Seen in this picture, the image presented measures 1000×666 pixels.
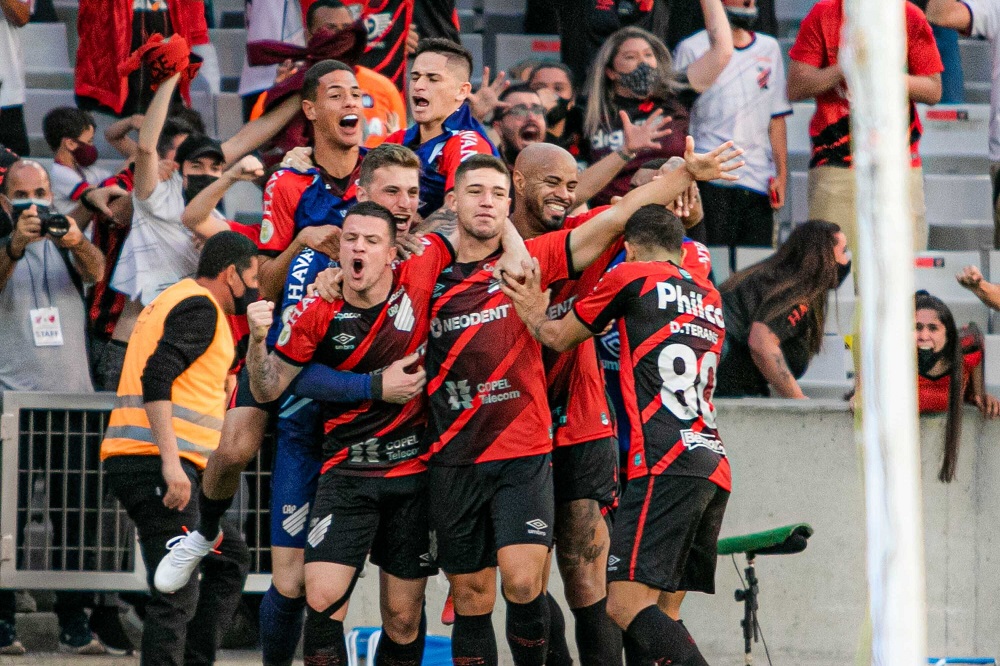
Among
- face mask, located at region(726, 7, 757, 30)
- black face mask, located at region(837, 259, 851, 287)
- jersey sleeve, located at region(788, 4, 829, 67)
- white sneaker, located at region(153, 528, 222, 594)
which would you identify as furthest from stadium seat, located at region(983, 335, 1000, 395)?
white sneaker, located at region(153, 528, 222, 594)

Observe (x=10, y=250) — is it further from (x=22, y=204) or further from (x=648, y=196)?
(x=648, y=196)

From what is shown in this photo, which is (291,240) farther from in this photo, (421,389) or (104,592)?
(104,592)

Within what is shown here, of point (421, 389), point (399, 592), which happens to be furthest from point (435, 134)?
point (399, 592)

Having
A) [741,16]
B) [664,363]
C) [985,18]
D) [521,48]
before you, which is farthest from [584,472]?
[521,48]

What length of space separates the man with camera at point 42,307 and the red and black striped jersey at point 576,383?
2951 mm

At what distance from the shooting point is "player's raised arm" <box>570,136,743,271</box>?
5.78 metres

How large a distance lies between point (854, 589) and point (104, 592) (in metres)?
4.13

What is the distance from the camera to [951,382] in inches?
316

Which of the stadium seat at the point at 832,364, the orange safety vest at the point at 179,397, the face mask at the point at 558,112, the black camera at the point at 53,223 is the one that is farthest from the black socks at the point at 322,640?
the stadium seat at the point at 832,364

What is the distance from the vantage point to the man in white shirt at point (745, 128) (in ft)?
30.8

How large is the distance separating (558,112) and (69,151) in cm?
302

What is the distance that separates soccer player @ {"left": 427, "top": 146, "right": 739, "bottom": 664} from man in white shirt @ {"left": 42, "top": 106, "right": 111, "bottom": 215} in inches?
143

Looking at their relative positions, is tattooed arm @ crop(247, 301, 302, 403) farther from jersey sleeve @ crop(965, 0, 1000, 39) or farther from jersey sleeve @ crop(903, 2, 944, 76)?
jersey sleeve @ crop(965, 0, 1000, 39)

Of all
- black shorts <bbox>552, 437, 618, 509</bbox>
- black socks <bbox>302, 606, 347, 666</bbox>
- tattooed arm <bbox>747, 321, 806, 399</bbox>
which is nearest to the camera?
black socks <bbox>302, 606, 347, 666</bbox>
